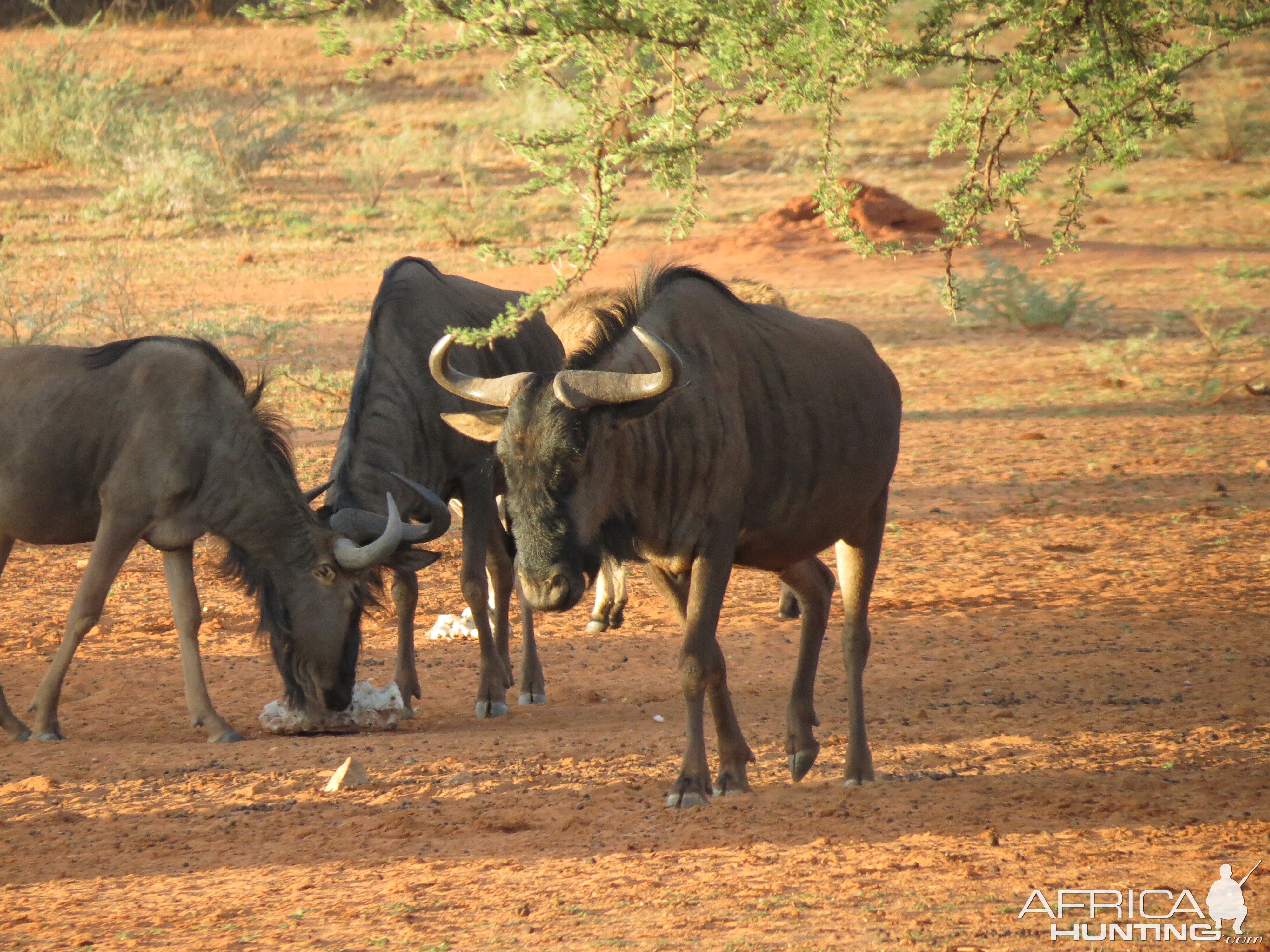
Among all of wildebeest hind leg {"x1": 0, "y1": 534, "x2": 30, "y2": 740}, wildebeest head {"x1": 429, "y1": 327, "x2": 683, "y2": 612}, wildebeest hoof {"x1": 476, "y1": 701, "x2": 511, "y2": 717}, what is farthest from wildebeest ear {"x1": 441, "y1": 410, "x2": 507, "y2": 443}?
wildebeest hind leg {"x1": 0, "y1": 534, "x2": 30, "y2": 740}

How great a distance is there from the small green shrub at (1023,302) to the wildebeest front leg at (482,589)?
10.4 meters

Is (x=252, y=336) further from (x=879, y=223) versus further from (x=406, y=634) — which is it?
(x=879, y=223)

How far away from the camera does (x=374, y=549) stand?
6.52 meters

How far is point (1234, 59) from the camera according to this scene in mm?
34500

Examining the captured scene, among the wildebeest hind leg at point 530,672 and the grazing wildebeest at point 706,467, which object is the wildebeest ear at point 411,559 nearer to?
the wildebeest hind leg at point 530,672

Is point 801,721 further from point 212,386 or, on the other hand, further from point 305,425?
point 305,425

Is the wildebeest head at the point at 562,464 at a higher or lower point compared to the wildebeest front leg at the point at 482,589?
higher

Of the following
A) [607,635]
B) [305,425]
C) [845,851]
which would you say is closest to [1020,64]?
[845,851]

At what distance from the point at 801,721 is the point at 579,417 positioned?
6.02ft

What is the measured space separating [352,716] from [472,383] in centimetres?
236

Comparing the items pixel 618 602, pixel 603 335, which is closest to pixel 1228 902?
pixel 603 335

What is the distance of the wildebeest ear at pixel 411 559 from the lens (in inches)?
263

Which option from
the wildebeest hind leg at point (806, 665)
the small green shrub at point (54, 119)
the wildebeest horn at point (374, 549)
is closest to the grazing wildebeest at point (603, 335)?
the wildebeest hind leg at point (806, 665)

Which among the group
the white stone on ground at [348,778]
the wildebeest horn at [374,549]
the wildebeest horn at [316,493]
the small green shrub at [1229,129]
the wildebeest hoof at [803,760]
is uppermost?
the small green shrub at [1229,129]
